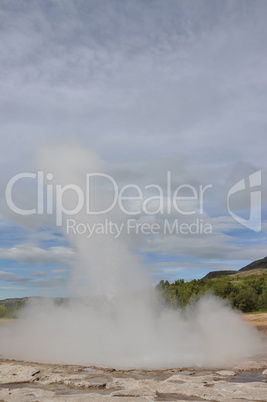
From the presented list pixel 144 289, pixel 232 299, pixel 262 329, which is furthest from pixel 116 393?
pixel 232 299

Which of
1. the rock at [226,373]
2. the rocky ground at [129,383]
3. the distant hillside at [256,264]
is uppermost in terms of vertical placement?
the distant hillside at [256,264]

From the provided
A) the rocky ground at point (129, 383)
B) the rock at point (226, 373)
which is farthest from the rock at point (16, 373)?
the rock at point (226, 373)

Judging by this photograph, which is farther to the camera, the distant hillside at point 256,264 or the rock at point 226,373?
the distant hillside at point 256,264

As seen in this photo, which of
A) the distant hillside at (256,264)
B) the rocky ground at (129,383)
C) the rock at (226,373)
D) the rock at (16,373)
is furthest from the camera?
the distant hillside at (256,264)

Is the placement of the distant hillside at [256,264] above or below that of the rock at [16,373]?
above

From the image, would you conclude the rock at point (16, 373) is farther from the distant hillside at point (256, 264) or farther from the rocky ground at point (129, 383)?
the distant hillside at point (256, 264)

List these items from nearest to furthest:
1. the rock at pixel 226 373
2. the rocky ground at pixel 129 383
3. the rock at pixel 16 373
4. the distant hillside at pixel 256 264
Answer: the rocky ground at pixel 129 383 < the rock at pixel 16 373 < the rock at pixel 226 373 < the distant hillside at pixel 256 264

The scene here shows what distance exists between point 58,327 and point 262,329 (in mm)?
14509

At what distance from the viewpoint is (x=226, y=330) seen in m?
23.0

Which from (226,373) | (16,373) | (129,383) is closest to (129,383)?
(129,383)

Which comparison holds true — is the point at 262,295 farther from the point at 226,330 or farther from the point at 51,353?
the point at 51,353

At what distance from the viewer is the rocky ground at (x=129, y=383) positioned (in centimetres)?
1119

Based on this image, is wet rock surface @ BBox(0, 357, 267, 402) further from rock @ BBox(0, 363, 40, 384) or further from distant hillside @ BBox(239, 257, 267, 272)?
distant hillside @ BBox(239, 257, 267, 272)

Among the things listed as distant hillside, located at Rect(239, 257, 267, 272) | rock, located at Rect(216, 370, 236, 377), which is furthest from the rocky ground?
distant hillside, located at Rect(239, 257, 267, 272)
